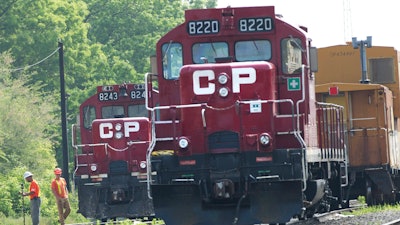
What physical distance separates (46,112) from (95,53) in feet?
46.0

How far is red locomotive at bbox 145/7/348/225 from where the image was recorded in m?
19.1

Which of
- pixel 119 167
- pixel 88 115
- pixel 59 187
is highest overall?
pixel 88 115

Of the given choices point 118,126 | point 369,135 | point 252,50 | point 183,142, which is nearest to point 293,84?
point 252,50

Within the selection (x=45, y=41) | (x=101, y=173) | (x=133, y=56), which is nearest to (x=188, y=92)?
(x=101, y=173)

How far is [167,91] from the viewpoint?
20297 millimetres

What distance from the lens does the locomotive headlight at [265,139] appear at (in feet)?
62.8

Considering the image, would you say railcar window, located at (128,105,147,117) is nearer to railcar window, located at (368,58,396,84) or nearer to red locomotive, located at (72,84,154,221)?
red locomotive, located at (72,84,154,221)

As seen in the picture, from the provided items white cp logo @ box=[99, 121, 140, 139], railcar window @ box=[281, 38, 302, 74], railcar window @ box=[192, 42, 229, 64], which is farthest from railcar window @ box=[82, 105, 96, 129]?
railcar window @ box=[281, 38, 302, 74]

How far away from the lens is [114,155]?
2966cm

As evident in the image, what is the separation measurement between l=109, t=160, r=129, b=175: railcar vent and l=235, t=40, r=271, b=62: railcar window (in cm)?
959

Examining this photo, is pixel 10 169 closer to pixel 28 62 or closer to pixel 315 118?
pixel 28 62

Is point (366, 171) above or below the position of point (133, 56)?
below

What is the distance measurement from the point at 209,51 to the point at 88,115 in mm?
11501

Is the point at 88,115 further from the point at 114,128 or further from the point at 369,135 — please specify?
the point at 369,135
